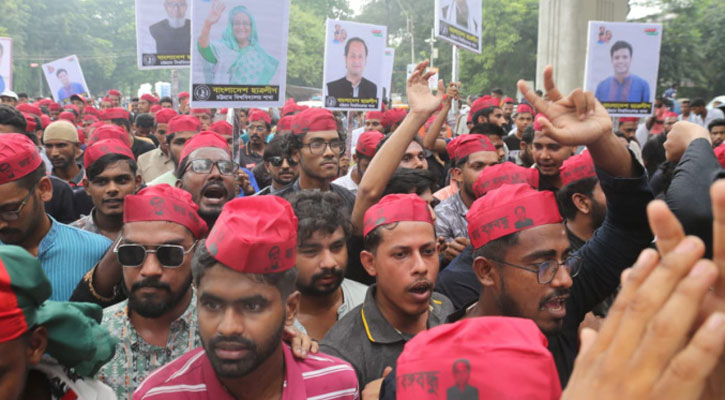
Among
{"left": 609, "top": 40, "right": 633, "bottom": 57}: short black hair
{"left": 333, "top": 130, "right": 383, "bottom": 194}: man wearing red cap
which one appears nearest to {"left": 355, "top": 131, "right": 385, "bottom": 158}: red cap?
{"left": 333, "top": 130, "right": 383, "bottom": 194}: man wearing red cap

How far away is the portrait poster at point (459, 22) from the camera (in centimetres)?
912

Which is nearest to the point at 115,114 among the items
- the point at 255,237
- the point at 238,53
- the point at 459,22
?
the point at 459,22

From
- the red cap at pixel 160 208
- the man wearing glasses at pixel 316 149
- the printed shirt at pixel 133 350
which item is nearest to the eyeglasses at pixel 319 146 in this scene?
the man wearing glasses at pixel 316 149

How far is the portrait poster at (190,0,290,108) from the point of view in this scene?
18.3 ft

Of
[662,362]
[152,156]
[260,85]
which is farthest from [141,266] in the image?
[152,156]

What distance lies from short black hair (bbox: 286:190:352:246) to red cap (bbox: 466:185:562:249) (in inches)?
31.5

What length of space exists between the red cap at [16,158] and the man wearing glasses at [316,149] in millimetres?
1895

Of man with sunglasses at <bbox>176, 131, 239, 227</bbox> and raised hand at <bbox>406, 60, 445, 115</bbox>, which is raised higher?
raised hand at <bbox>406, 60, 445, 115</bbox>

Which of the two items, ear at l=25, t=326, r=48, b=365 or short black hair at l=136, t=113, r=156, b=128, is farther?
short black hair at l=136, t=113, r=156, b=128

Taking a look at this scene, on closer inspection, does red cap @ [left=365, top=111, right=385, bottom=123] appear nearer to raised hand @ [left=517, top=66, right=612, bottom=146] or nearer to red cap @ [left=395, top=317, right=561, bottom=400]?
raised hand @ [left=517, top=66, right=612, bottom=146]

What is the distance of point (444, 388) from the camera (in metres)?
1.49

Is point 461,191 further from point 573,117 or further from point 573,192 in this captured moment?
point 573,117

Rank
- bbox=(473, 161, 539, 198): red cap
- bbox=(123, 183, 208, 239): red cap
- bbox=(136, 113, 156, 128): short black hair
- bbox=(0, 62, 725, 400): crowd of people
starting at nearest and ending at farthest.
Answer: bbox=(0, 62, 725, 400): crowd of people < bbox=(123, 183, 208, 239): red cap < bbox=(473, 161, 539, 198): red cap < bbox=(136, 113, 156, 128): short black hair

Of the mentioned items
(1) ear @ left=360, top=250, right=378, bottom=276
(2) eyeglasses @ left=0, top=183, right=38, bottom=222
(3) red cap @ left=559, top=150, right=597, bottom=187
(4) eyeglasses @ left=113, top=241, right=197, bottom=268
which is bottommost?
(1) ear @ left=360, top=250, right=378, bottom=276
